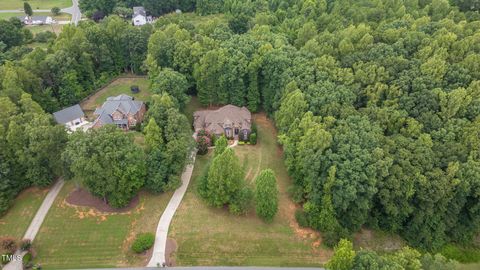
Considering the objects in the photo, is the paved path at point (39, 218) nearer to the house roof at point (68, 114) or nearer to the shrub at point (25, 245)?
the shrub at point (25, 245)

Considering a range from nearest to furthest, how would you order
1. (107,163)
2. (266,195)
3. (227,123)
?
(266,195), (107,163), (227,123)

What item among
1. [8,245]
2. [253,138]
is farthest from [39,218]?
[253,138]

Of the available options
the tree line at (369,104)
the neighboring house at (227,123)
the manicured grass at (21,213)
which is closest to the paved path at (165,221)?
the neighboring house at (227,123)

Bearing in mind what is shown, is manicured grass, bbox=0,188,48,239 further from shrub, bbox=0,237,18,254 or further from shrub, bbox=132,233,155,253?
shrub, bbox=132,233,155,253

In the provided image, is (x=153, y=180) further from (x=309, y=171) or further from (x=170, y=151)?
(x=309, y=171)

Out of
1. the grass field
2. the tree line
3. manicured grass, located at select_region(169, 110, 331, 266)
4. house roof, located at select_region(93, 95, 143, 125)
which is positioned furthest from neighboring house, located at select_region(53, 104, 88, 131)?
the grass field

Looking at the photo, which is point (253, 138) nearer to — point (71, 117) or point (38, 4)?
point (71, 117)
